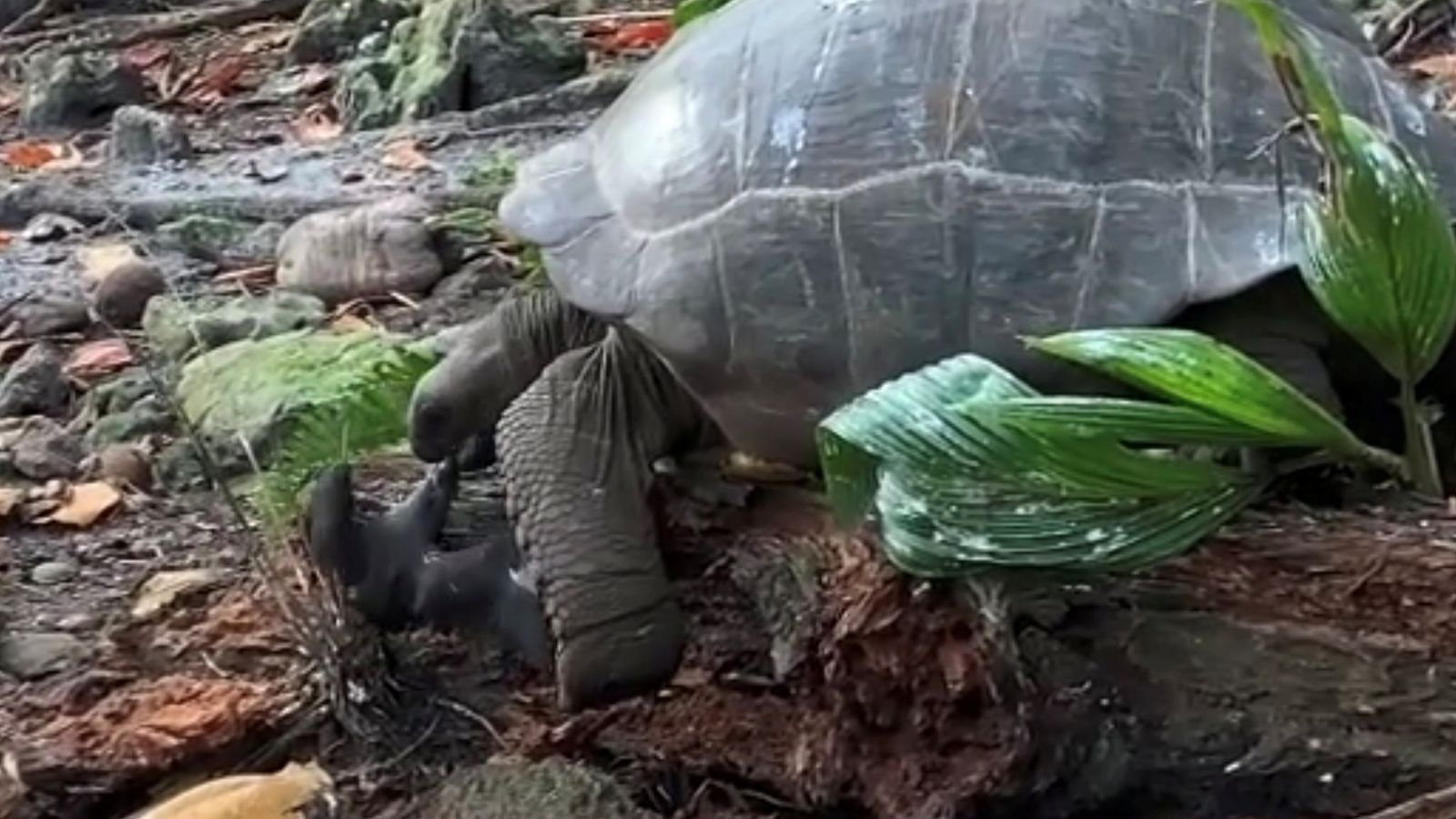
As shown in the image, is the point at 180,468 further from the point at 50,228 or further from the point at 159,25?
the point at 159,25

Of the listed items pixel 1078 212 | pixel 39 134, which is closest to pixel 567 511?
pixel 1078 212

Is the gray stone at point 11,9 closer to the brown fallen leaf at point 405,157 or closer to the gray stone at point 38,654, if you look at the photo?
the brown fallen leaf at point 405,157

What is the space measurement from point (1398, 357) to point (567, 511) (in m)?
0.79

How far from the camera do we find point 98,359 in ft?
13.3

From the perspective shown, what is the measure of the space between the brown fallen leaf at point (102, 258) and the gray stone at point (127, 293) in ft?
0.22

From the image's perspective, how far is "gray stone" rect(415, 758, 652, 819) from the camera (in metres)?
2.31

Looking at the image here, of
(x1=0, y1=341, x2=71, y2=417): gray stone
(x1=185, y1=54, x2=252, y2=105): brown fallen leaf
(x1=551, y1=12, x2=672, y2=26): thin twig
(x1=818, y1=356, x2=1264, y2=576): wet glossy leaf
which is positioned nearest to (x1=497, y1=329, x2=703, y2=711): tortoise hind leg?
(x1=818, y1=356, x2=1264, y2=576): wet glossy leaf

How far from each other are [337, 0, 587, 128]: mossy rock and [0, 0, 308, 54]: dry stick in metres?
1.25

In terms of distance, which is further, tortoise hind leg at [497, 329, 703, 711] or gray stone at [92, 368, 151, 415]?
gray stone at [92, 368, 151, 415]

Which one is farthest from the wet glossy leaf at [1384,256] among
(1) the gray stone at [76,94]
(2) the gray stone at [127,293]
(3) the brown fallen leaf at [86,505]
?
(1) the gray stone at [76,94]

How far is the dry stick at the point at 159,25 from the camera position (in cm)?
668

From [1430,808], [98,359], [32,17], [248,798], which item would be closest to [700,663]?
[248,798]

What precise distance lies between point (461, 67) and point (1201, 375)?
3.69 metres

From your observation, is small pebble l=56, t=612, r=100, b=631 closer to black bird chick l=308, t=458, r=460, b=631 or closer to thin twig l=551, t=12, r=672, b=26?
black bird chick l=308, t=458, r=460, b=631
